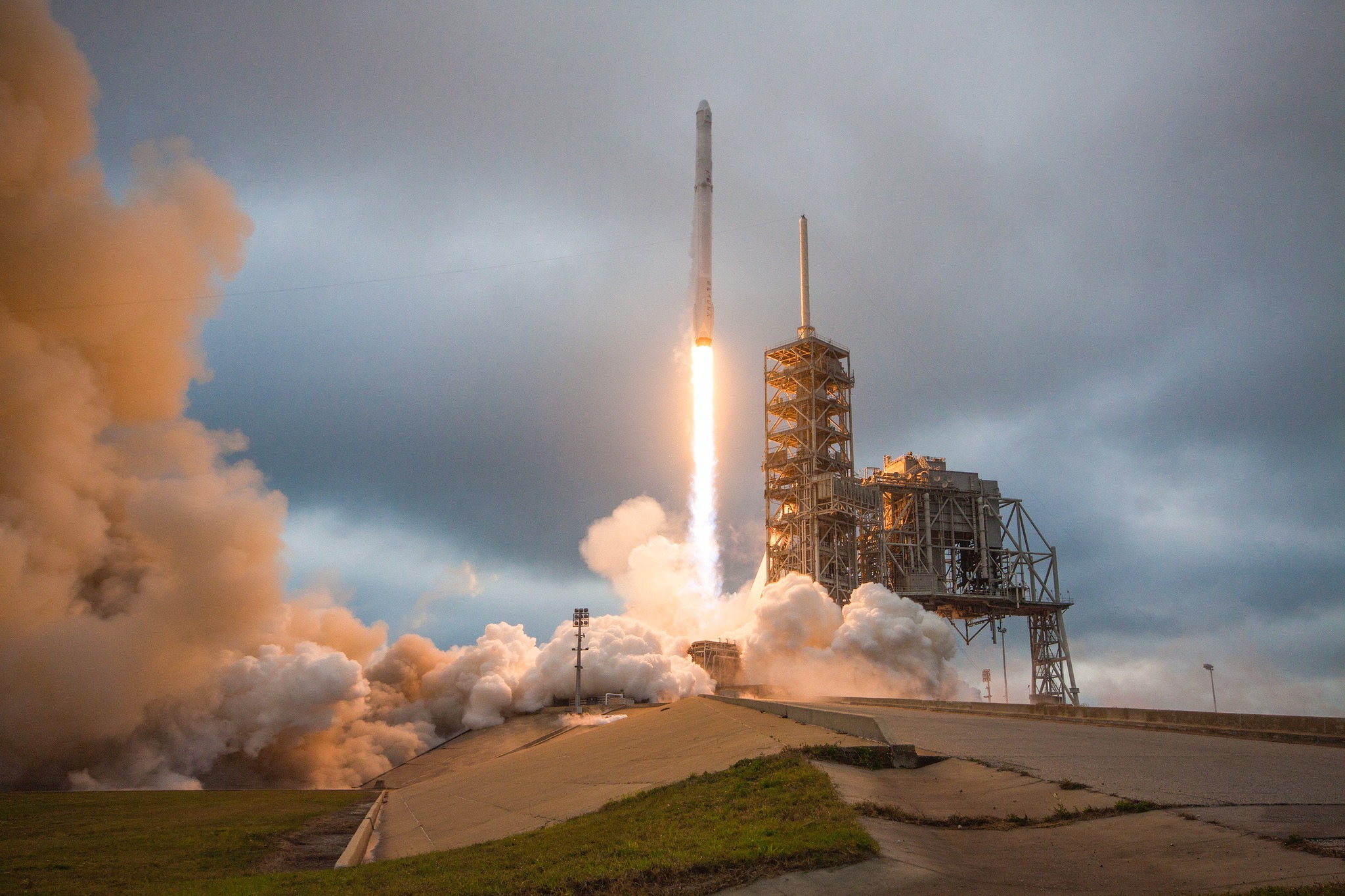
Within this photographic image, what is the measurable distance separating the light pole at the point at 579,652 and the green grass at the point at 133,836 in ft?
64.5

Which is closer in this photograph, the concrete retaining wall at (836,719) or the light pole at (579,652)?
the concrete retaining wall at (836,719)

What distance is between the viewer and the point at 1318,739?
18.3 meters

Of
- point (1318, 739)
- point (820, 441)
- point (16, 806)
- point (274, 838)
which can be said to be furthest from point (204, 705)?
point (1318, 739)

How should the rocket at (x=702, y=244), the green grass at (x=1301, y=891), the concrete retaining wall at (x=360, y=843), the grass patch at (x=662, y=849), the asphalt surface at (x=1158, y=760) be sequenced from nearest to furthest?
the green grass at (x=1301, y=891) < the grass patch at (x=662, y=849) < the asphalt surface at (x=1158, y=760) < the concrete retaining wall at (x=360, y=843) < the rocket at (x=702, y=244)

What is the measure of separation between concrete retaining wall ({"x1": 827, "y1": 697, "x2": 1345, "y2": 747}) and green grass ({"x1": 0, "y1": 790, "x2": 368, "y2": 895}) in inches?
867

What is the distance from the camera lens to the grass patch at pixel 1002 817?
37.9 ft

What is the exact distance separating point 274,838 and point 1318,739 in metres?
24.3

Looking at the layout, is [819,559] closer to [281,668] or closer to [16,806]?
[281,668]

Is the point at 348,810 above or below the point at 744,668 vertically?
below

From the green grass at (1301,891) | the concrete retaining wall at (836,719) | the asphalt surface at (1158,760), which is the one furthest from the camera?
the concrete retaining wall at (836,719)

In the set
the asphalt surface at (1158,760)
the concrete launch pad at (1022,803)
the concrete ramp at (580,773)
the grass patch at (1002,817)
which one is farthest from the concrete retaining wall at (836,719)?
the grass patch at (1002,817)

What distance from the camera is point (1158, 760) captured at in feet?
51.0

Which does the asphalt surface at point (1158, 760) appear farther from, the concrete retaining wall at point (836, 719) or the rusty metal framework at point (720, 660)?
the rusty metal framework at point (720, 660)

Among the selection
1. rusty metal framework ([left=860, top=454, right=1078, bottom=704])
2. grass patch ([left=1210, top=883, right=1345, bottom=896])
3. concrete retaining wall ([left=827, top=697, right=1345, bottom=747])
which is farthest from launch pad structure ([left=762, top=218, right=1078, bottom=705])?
grass patch ([left=1210, top=883, right=1345, bottom=896])
